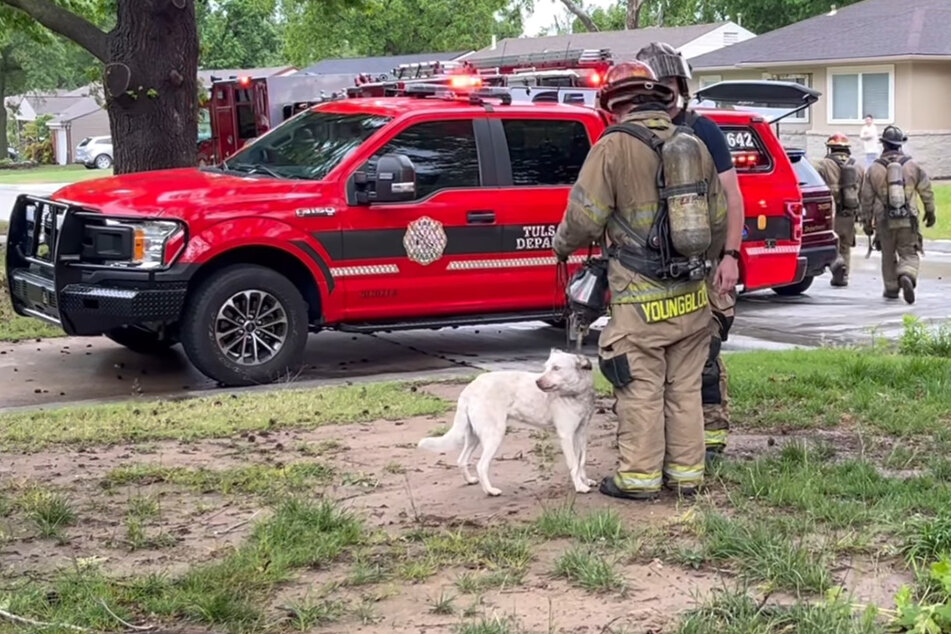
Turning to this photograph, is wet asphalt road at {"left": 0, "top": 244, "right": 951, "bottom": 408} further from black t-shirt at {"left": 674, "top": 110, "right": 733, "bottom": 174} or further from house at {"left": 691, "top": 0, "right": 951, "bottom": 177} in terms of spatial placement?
house at {"left": 691, "top": 0, "right": 951, "bottom": 177}

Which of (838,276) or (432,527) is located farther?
(838,276)

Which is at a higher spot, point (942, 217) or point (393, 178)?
point (393, 178)

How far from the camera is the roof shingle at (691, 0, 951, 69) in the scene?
3291cm

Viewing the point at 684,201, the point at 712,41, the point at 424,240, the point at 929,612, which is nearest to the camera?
the point at 929,612

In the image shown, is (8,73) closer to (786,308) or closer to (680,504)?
(786,308)

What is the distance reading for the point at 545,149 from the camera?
10.1 metres

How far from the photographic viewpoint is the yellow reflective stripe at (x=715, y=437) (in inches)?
237

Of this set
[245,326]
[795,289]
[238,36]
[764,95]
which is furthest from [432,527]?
[238,36]

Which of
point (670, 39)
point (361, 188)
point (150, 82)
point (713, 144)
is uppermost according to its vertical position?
point (670, 39)

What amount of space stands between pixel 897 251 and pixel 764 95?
3231 millimetres

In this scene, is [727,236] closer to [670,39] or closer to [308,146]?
[308,146]

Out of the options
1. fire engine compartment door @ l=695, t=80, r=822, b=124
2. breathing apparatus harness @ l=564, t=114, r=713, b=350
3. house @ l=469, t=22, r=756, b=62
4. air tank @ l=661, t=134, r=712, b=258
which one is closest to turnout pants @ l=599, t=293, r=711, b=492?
breathing apparatus harness @ l=564, t=114, r=713, b=350

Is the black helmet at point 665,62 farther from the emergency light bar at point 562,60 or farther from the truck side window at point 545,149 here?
the emergency light bar at point 562,60

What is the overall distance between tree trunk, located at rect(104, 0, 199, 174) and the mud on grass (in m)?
6.56
